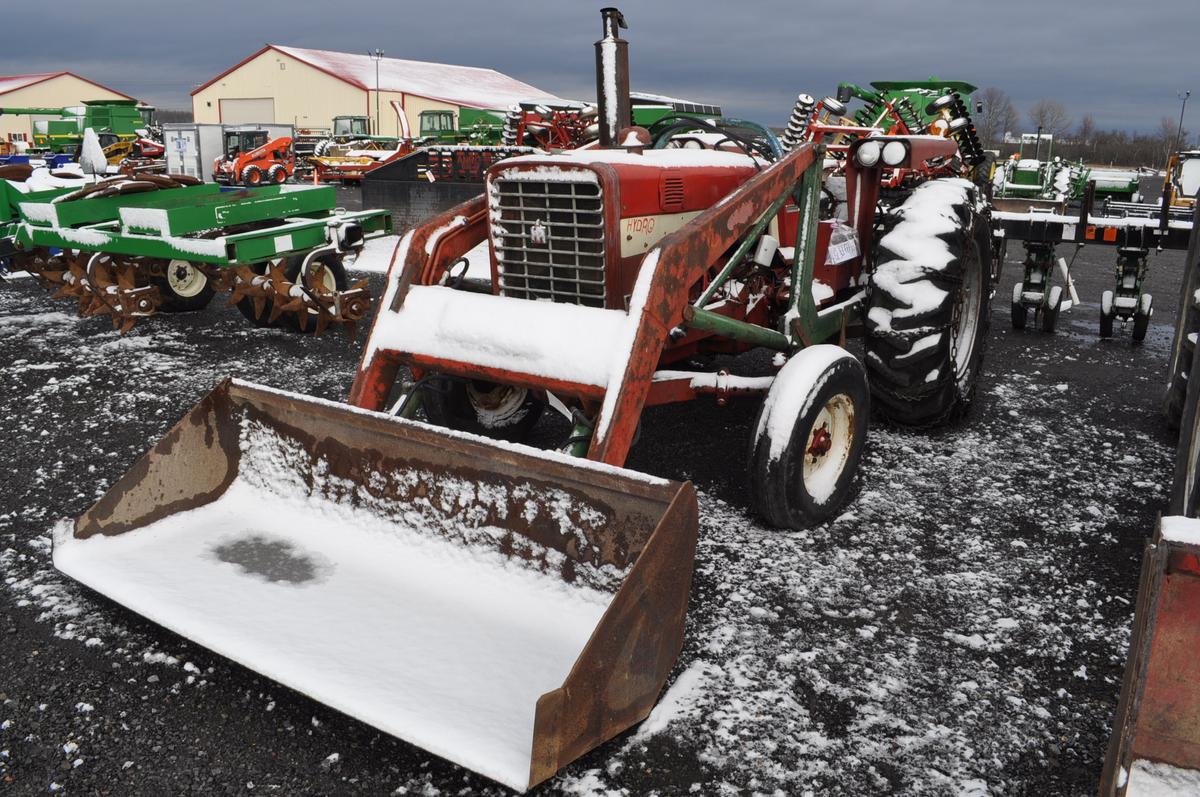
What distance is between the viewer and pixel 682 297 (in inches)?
131

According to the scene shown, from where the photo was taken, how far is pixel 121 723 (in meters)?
2.60

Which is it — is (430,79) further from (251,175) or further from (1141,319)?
(1141,319)

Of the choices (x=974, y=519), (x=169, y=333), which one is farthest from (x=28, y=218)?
(x=974, y=519)

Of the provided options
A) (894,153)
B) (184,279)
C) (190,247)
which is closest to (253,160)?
(184,279)

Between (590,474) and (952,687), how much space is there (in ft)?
4.11

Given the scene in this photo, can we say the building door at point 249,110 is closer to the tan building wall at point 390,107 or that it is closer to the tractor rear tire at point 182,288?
the tan building wall at point 390,107

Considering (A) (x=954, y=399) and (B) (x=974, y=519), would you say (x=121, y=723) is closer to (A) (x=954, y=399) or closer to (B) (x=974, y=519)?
(B) (x=974, y=519)

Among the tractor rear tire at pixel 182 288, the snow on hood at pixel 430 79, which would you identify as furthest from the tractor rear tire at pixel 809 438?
the snow on hood at pixel 430 79

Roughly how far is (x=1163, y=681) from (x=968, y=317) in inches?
149

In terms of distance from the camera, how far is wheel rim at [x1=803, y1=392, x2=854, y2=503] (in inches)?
148

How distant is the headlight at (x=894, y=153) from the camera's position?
4.48 metres

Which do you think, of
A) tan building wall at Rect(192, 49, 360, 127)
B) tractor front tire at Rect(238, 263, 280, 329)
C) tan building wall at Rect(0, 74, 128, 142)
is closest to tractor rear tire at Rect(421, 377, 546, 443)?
tractor front tire at Rect(238, 263, 280, 329)

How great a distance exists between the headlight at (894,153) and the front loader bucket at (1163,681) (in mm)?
2810

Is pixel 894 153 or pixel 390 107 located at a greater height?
pixel 390 107
